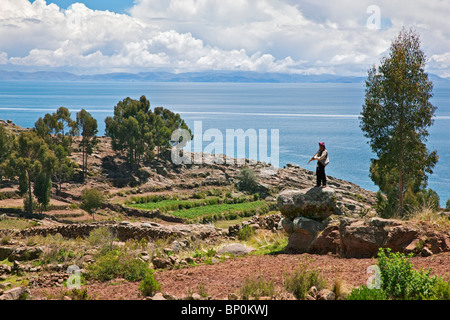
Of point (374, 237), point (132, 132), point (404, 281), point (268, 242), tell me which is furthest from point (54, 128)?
point (404, 281)

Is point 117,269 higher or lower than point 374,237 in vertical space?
lower

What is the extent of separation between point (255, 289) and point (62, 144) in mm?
67684

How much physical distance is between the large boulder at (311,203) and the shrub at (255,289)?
5.90m

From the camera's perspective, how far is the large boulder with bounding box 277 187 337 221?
14805mm

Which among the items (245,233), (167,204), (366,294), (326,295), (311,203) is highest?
(311,203)

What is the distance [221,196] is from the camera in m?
Answer: 71.9

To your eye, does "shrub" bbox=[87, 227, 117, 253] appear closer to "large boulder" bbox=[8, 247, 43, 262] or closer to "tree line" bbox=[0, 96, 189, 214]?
"large boulder" bbox=[8, 247, 43, 262]

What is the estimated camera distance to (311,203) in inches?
584

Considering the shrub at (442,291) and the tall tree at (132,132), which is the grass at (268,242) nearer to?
the shrub at (442,291)

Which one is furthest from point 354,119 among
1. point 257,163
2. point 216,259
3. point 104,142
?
point 216,259

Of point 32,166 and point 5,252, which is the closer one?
point 5,252

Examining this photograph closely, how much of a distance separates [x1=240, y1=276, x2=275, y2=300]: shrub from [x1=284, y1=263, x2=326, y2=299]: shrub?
44cm

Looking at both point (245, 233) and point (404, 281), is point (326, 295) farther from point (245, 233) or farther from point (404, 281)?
point (245, 233)
